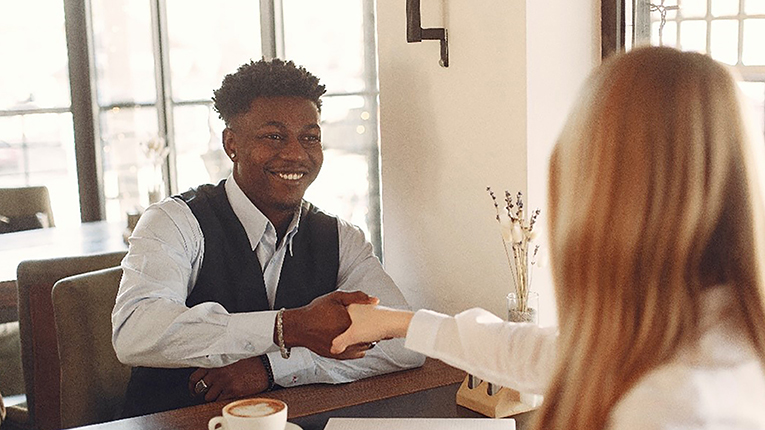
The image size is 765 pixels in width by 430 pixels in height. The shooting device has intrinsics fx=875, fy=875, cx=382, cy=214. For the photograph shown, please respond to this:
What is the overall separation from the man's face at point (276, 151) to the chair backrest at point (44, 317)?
0.49m

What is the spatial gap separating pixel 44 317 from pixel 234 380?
2.52 ft

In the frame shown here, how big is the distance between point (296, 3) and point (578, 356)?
411 centimetres

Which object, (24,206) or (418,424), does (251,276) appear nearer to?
(418,424)

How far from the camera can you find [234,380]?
5.81ft

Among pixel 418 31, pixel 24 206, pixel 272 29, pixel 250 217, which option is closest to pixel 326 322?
pixel 250 217

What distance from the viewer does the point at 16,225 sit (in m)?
4.05

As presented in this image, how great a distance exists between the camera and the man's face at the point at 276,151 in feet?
6.81

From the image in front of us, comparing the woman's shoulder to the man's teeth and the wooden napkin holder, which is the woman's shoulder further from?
the man's teeth

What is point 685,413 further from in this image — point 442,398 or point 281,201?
point 281,201

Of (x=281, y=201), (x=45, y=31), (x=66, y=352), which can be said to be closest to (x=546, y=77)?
(x=281, y=201)

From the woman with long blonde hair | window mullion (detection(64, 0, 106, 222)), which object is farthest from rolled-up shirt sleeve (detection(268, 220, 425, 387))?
window mullion (detection(64, 0, 106, 222))

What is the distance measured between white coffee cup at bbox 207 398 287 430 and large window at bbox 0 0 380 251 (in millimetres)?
3271

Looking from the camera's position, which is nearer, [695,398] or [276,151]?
[695,398]

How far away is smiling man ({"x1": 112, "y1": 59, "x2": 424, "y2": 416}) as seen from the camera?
1773mm
